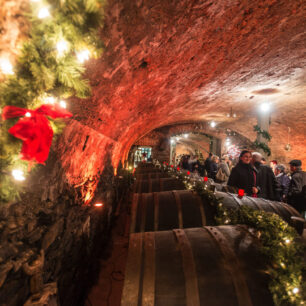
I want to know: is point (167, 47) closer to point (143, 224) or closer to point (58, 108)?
point (58, 108)

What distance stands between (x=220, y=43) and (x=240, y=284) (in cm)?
260

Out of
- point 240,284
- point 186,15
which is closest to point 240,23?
point 186,15

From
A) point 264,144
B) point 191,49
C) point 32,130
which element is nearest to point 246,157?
point 264,144

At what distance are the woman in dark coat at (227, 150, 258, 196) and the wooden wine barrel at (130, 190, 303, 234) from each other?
1.09 metres

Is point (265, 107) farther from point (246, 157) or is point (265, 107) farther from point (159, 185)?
point (159, 185)

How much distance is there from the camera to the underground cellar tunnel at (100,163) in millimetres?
1010

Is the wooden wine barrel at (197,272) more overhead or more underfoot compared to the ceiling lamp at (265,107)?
more underfoot

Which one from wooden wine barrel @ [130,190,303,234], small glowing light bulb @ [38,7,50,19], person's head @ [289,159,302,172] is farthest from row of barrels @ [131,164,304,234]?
small glowing light bulb @ [38,7,50,19]

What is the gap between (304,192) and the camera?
403 cm

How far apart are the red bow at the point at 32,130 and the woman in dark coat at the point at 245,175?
406 centimetres

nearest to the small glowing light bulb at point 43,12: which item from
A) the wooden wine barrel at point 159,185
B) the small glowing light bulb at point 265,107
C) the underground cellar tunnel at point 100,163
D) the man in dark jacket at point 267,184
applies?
the underground cellar tunnel at point 100,163

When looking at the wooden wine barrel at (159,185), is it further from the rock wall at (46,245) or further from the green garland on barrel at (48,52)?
the green garland on barrel at (48,52)

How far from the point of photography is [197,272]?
132 cm

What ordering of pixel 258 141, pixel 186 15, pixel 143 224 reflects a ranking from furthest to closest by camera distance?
pixel 258 141, pixel 143 224, pixel 186 15
